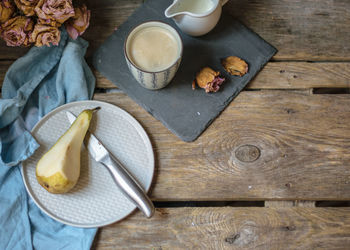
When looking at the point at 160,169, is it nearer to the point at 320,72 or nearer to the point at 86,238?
the point at 86,238

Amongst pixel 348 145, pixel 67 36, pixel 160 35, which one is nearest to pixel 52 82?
pixel 67 36

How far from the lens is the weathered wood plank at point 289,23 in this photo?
2.24 feet

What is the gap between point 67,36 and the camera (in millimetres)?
646

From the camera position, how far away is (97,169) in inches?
24.2

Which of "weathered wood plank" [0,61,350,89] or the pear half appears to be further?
"weathered wood plank" [0,61,350,89]

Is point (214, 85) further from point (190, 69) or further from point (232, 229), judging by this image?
point (232, 229)

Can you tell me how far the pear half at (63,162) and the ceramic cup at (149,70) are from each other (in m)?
0.12

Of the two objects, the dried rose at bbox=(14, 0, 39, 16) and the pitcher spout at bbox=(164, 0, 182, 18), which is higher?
the dried rose at bbox=(14, 0, 39, 16)

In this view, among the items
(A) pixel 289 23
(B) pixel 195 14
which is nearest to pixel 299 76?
(A) pixel 289 23

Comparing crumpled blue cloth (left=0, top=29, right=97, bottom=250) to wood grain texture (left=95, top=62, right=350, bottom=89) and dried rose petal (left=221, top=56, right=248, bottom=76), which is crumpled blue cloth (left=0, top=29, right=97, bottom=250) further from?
dried rose petal (left=221, top=56, right=248, bottom=76)

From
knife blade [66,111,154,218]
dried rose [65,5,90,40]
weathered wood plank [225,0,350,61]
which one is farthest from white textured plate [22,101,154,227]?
weathered wood plank [225,0,350,61]

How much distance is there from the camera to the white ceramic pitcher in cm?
59

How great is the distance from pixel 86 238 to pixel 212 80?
0.33 m

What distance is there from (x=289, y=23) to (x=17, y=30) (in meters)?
0.48
